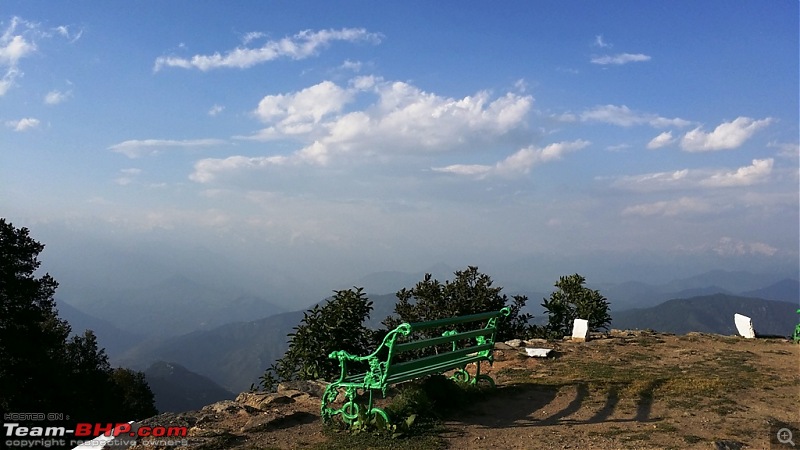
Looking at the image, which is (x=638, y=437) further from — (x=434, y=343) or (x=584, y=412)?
(x=434, y=343)

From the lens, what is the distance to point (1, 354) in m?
18.6

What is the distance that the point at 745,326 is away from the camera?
1711 cm

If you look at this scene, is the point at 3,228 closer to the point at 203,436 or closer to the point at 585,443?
the point at 203,436

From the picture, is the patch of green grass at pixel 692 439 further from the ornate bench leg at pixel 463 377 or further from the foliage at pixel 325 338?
the foliage at pixel 325 338

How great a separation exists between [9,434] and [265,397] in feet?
13.9

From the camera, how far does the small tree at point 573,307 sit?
20.5m

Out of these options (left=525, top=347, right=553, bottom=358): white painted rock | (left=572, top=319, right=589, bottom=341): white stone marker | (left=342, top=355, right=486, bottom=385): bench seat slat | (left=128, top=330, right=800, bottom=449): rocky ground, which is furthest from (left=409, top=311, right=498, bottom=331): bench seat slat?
(left=572, top=319, right=589, bottom=341): white stone marker

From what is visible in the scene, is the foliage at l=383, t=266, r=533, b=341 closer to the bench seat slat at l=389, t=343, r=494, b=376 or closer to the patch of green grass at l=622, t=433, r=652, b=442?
the bench seat slat at l=389, t=343, r=494, b=376

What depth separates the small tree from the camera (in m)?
20.5

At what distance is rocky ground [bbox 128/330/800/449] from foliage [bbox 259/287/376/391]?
11.1 feet

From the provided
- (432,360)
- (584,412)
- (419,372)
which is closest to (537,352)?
(584,412)

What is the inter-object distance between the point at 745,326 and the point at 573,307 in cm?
593

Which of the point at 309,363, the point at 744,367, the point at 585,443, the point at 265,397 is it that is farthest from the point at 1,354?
the point at 744,367

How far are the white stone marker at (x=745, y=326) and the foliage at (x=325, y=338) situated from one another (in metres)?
12.5
